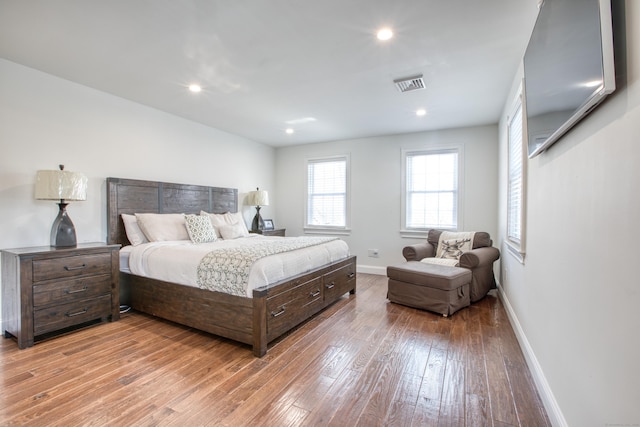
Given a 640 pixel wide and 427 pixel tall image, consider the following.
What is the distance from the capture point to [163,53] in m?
2.55

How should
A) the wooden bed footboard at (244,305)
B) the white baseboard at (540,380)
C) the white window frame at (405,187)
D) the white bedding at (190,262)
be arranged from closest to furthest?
1. the white baseboard at (540,380)
2. the wooden bed footboard at (244,305)
3. the white bedding at (190,262)
4. the white window frame at (405,187)

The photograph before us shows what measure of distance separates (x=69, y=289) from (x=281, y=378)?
7.15 feet

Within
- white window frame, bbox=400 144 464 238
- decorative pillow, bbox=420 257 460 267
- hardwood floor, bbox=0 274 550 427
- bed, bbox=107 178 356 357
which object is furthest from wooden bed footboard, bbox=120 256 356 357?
white window frame, bbox=400 144 464 238

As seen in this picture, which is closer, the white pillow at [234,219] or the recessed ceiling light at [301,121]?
the recessed ceiling light at [301,121]

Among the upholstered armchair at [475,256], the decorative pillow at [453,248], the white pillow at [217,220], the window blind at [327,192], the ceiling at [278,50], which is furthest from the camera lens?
the window blind at [327,192]

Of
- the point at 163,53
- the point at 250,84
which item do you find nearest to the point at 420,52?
the point at 250,84

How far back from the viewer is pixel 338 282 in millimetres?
3662

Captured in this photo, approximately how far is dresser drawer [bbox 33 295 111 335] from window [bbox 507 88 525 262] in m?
3.94

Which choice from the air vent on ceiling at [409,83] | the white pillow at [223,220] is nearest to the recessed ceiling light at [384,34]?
the air vent on ceiling at [409,83]

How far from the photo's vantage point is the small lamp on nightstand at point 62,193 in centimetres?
269

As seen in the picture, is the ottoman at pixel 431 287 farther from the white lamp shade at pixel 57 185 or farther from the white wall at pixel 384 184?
the white lamp shade at pixel 57 185

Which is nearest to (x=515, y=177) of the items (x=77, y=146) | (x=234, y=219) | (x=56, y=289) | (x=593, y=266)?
(x=593, y=266)

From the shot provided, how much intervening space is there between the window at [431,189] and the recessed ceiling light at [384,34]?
3030 mm

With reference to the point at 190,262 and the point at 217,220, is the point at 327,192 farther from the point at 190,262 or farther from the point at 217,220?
the point at 190,262
